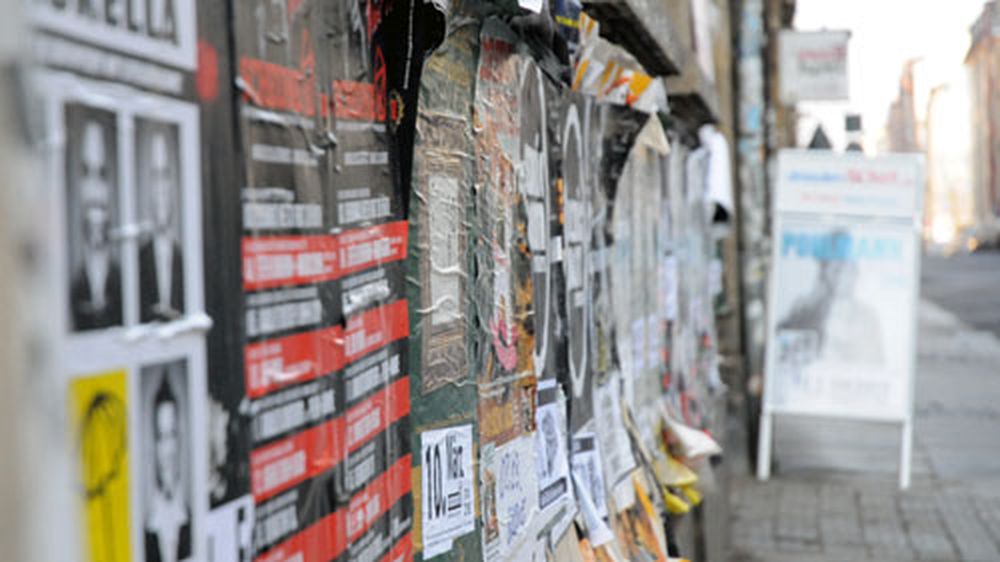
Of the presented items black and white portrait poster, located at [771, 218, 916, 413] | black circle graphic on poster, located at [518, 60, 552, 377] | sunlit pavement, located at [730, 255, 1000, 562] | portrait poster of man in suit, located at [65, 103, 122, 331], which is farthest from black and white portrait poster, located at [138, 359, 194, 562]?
black and white portrait poster, located at [771, 218, 916, 413]

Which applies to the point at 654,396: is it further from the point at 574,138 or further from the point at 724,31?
the point at 724,31

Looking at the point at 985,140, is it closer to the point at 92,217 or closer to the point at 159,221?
the point at 159,221

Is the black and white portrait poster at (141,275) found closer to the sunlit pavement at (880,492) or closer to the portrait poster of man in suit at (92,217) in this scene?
the portrait poster of man in suit at (92,217)

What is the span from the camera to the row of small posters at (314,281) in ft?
3.35

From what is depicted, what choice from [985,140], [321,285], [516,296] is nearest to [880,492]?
[516,296]

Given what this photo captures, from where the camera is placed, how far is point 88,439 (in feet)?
3.21

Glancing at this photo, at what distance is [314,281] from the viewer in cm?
154

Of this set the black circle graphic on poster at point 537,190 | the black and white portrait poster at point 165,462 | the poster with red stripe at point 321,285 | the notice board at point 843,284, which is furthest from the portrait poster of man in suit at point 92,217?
the notice board at point 843,284

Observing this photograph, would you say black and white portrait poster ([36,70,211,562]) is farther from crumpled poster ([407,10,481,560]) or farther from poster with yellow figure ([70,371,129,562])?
crumpled poster ([407,10,481,560])

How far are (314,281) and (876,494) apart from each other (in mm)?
7978

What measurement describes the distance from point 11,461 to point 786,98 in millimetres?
11929

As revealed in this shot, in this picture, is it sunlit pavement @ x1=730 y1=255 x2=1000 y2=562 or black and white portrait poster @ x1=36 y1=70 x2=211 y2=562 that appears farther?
sunlit pavement @ x1=730 y1=255 x2=1000 y2=562

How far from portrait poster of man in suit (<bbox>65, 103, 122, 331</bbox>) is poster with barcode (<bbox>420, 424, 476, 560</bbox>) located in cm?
113

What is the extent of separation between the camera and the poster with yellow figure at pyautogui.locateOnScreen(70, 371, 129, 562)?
0.97 metres
